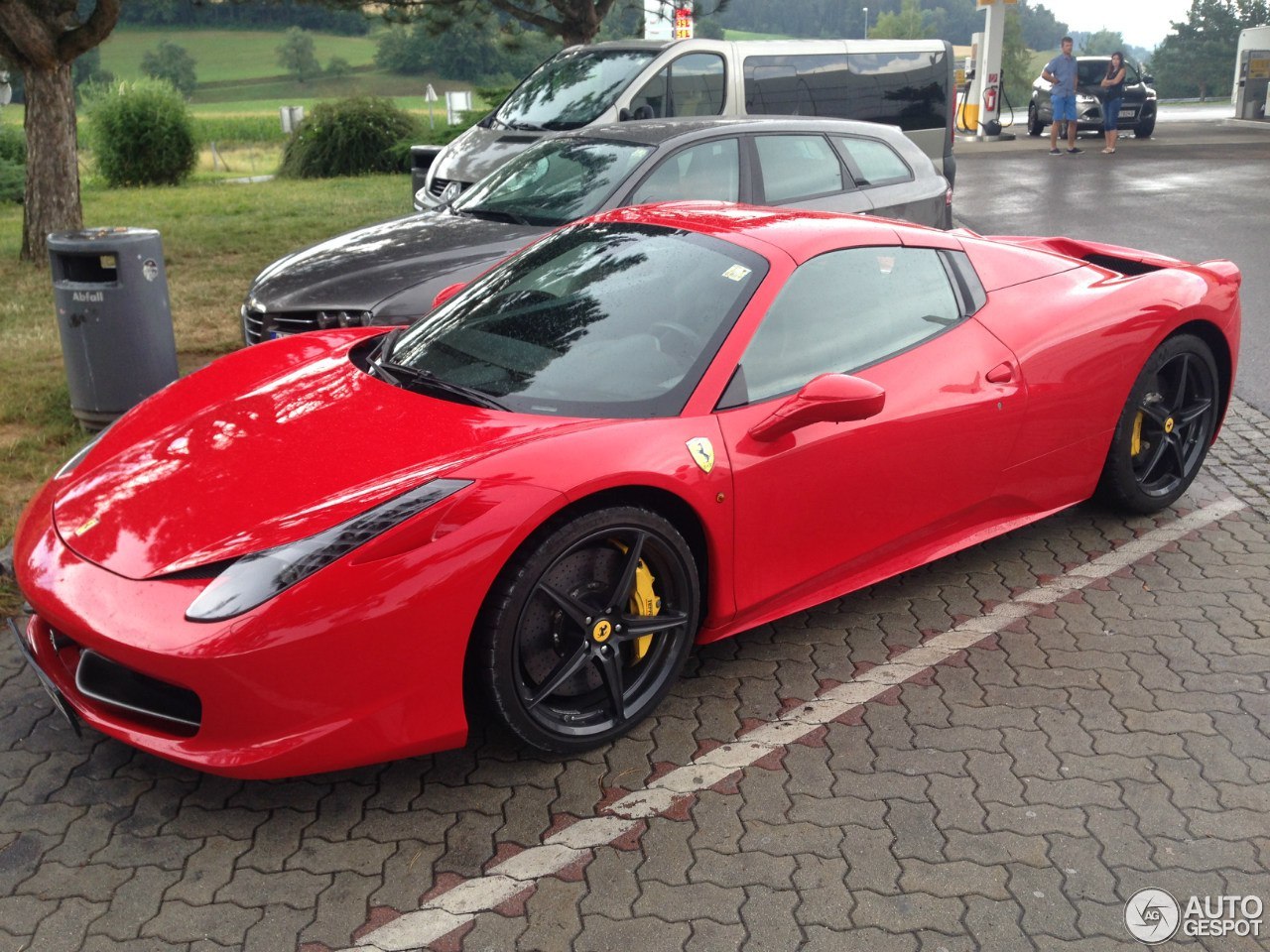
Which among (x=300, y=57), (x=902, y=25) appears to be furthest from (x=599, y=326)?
(x=902, y=25)

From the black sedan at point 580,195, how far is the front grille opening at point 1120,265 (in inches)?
96.5

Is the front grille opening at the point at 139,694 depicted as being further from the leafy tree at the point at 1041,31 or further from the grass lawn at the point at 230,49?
the leafy tree at the point at 1041,31

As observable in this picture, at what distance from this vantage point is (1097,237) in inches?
492

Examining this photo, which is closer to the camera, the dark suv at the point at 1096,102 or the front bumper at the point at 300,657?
the front bumper at the point at 300,657

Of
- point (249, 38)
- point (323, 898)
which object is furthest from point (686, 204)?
point (249, 38)

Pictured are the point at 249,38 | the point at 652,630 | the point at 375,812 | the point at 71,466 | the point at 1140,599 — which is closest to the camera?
the point at 375,812

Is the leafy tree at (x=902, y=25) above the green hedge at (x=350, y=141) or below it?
above

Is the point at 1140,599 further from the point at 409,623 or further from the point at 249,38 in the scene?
the point at 249,38

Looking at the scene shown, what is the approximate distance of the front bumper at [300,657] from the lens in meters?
2.91

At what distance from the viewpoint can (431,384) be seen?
151 inches

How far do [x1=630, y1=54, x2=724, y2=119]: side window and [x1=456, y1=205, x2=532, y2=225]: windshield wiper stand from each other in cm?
357

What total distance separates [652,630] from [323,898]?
3.79ft

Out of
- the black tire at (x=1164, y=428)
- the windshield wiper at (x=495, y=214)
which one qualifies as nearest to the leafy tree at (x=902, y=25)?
the windshield wiper at (x=495, y=214)

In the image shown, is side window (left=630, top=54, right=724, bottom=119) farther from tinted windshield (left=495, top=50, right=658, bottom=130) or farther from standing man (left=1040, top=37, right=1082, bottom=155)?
standing man (left=1040, top=37, right=1082, bottom=155)
